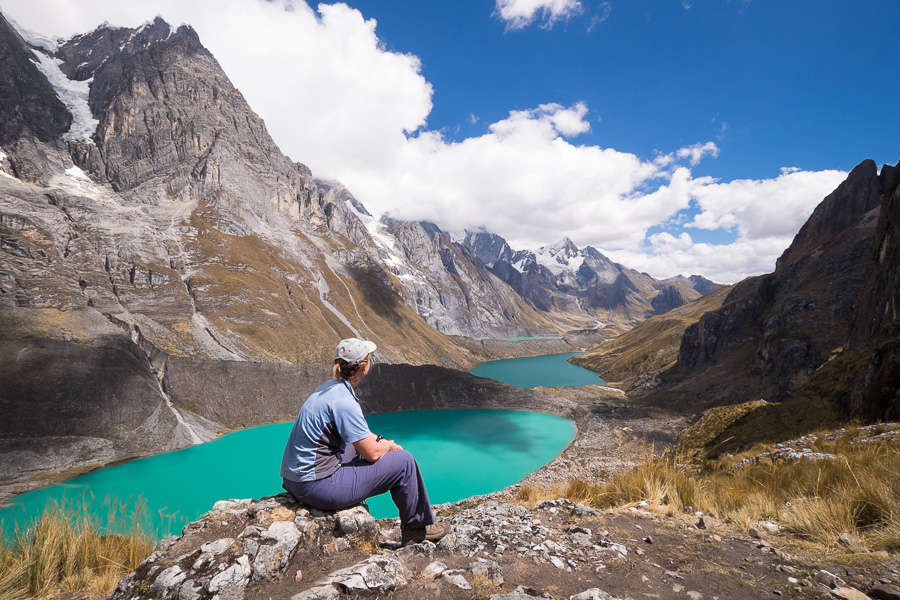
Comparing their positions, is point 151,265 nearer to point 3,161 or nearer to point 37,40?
point 3,161

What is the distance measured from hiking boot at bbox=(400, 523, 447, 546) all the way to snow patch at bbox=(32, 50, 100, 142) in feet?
628

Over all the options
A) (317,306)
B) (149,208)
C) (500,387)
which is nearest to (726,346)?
(500,387)

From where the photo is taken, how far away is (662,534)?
4.55m

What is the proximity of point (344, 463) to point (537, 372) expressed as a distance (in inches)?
5798

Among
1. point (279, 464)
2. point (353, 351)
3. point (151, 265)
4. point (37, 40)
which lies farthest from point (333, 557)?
point (37, 40)

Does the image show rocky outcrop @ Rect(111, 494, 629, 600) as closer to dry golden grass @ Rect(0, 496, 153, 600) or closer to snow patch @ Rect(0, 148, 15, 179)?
dry golden grass @ Rect(0, 496, 153, 600)

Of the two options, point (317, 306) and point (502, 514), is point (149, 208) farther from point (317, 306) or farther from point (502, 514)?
point (502, 514)

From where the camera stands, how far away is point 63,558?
4559 millimetres

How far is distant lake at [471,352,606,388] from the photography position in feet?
402

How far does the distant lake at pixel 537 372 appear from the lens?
122 m

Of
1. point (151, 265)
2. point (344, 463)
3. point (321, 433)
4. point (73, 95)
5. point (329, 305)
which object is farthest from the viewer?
point (73, 95)

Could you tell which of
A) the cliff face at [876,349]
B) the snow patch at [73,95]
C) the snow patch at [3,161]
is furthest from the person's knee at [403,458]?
the snow patch at [73,95]

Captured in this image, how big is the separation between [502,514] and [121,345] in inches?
2444

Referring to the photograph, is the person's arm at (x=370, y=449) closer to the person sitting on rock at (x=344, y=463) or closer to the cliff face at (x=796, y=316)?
the person sitting on rock at (x=344, y=463)
